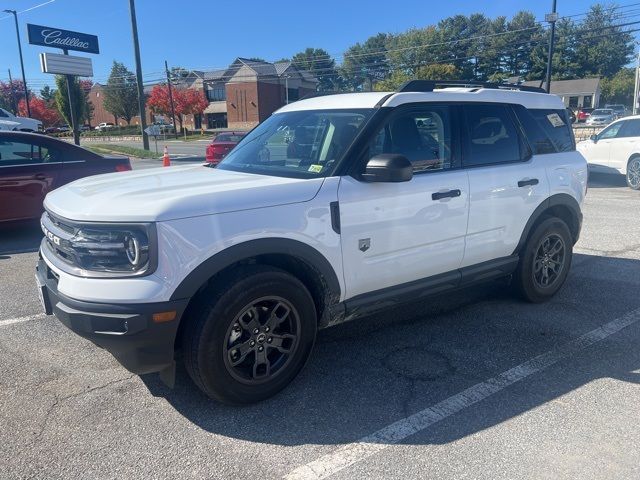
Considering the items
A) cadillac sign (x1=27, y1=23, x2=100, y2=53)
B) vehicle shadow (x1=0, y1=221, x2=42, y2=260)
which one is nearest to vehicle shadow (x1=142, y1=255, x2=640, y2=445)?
vehicle shadow (x1=0, y1=221, x2=42, y2=260)

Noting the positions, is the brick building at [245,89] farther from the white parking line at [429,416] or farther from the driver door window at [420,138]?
the white parking line at [429,416]

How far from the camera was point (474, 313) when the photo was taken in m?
4.71

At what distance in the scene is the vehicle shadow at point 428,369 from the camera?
3.00 meters

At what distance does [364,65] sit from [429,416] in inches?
3652

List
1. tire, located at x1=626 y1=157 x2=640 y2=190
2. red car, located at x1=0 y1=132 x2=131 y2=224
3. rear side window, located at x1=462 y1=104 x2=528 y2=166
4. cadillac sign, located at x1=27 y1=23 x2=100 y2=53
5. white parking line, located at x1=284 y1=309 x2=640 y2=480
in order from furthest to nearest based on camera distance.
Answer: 1. cadillac sign, located at x1=27 y1=23 x2=100 y2=53
2. tire, located at x1=626 y1=157 x2=640 y2=190
3. red car, located at x1=0 y1=132 x2=131 y2=224
4. rear side window, located at x1=462 y1=104 x2=528 y2=166
5. white parking line, located at x1=284 y1=309 x2=640 y2=480

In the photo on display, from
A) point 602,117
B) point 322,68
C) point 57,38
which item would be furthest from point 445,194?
point 322,68

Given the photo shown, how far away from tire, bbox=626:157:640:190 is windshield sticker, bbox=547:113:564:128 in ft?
27.7

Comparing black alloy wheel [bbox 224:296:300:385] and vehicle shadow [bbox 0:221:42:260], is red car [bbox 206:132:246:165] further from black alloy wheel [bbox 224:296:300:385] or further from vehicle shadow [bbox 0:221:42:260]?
black alloy wheel [bbox 224:296:300:385]

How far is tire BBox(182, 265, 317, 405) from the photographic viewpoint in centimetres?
290

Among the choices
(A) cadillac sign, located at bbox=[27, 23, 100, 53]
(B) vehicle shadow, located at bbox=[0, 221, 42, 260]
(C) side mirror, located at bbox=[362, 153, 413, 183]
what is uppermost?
(A) cadillac sign, located at bbox=[27, 23, 100, 53]

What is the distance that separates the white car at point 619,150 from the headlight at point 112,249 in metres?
12.3

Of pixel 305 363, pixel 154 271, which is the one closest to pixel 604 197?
pixel 305 363

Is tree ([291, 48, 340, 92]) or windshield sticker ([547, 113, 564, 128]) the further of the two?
tree ([291, 48, 340, 92])

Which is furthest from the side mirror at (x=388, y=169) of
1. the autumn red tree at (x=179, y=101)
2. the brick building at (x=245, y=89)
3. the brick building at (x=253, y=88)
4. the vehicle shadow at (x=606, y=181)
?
the autumn red tree at (x=179, y=101)
